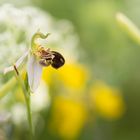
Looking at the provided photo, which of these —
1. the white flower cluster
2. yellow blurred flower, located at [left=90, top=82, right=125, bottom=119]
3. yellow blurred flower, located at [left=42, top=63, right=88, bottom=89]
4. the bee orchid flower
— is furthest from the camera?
yellow blurred flower, located at [left=90, top=82, right=125, bottom=119]

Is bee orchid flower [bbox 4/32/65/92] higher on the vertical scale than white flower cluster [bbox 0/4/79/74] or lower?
lower

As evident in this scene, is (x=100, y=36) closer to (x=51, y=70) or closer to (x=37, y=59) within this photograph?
(x=51, y=70)

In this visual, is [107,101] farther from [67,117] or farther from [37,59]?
[37,59]

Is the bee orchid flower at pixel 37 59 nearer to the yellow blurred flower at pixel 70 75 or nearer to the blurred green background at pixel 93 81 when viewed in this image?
the blurred green background at pixel 93 81

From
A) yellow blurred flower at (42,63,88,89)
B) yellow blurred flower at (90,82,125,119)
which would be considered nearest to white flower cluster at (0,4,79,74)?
yellow blurred flower at (42,63,88,89)

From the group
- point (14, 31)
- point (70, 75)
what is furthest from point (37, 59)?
point (70, 75)

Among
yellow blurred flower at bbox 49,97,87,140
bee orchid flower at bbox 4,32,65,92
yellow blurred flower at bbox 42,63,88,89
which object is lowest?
bee orchid flower at bbox 4,32,65,92

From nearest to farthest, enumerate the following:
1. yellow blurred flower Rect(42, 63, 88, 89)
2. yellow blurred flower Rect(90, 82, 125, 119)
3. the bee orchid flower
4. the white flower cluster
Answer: the bee orchid flower
the white flower cluster
yellow blurred flower Rect(42, 63, 88, 89)
yellow blurred flower Rect(90, 82, 125, 119)

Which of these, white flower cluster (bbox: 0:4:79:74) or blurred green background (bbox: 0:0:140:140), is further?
blurred green background (bbox: 0:0:140:140)

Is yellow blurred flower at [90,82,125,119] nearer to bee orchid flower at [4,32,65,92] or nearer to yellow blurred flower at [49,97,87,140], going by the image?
yellow blurred flower at [49,97,87,140]
